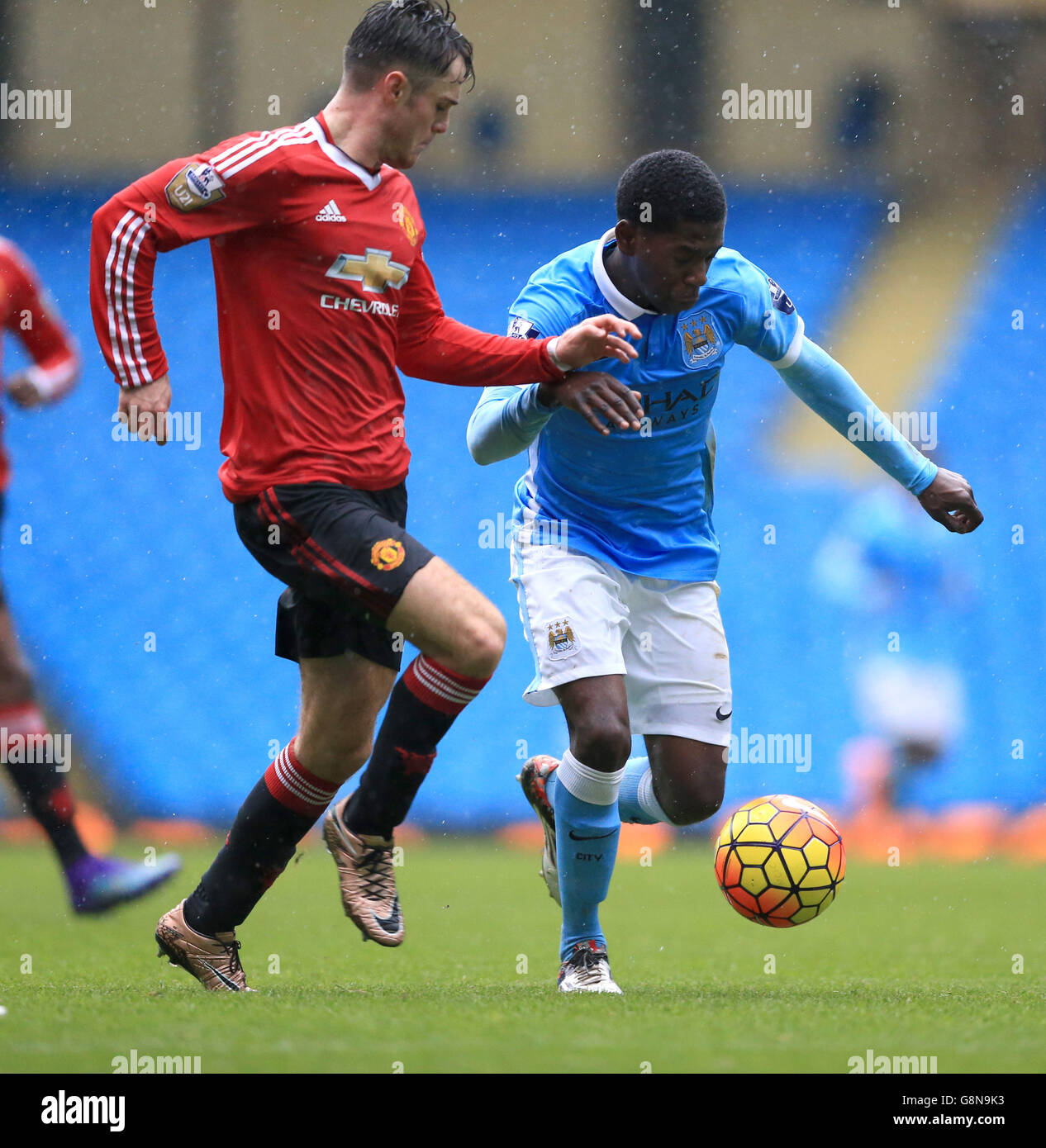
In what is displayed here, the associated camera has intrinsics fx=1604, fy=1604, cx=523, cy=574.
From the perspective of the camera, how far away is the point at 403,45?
3.85 m

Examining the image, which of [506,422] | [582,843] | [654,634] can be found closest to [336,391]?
[506,422]

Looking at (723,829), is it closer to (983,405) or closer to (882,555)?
(882,555)

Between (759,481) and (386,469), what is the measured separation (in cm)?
770

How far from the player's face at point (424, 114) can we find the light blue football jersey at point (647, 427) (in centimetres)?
55

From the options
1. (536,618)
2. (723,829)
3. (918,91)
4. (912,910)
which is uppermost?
(918,91)

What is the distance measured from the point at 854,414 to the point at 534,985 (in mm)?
1811

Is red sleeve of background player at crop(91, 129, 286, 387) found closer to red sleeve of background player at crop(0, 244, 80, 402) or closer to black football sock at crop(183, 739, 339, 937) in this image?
black football sock at crop(183, 739, 339, 937)

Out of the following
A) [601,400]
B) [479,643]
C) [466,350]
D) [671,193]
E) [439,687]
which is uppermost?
[671,193]

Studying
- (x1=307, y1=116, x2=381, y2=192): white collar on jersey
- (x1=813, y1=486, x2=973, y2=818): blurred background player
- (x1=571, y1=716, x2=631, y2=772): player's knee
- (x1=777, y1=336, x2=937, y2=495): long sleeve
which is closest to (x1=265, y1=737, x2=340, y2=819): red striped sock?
(x1=571, y1=716, x2=631, y2=772): player's knee

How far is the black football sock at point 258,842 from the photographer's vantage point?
3943 millimetres

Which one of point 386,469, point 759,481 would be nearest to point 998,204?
point 759,481

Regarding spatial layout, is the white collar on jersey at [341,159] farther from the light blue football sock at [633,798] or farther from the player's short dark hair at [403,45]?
the light blue football sock at [633,798]

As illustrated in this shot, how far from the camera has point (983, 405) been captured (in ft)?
37.4

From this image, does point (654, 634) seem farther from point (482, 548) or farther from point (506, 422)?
point (482, 548)
